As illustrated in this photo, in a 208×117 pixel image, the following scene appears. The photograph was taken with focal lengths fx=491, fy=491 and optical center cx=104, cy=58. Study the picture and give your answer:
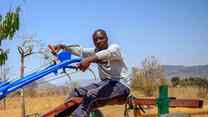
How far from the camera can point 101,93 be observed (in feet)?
18.4

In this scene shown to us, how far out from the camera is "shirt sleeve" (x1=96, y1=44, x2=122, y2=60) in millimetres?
5301

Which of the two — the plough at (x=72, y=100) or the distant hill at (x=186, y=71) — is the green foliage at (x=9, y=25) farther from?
the distant hill at (x=186, y=71)

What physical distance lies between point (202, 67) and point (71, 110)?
182 m

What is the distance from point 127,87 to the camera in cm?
576

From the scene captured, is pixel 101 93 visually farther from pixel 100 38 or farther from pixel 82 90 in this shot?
pixel 100 38

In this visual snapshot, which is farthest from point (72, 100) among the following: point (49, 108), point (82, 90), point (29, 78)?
point (49, 108)

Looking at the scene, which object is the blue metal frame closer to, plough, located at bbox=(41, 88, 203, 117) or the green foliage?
plough, located at bbox=(41, 88, 203, 117)

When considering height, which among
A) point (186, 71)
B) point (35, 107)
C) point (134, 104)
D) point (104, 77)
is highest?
point (104, 77)

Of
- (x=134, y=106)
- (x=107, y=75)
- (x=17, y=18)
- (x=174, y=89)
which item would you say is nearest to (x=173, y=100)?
(x=134, y=106)

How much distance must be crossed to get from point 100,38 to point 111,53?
0.29m

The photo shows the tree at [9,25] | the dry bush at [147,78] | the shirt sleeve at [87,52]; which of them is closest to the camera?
the shirt sleeve at [87,52]

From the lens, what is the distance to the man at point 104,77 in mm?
5465

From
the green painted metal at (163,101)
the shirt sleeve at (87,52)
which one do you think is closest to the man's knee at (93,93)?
the shirt sleeve at (87,52)

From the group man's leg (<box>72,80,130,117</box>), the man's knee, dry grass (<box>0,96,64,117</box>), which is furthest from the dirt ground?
the man's knee
